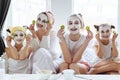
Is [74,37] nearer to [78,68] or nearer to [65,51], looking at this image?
[65,51]

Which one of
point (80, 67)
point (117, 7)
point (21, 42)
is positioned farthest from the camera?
point (117, 7)

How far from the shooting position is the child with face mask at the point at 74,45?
6.60ft

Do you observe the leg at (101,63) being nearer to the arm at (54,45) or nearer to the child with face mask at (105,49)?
the child with face mask at (105,49)

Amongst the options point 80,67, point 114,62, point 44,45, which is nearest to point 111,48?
point 114,62

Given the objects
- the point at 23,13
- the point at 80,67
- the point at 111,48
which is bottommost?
the point at 80,67

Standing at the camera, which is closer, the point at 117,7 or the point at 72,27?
the point at 72,27

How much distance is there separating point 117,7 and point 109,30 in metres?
0.66

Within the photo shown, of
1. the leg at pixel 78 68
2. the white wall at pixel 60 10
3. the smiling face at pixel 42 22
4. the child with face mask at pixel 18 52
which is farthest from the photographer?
the white wall at pixel 60 10

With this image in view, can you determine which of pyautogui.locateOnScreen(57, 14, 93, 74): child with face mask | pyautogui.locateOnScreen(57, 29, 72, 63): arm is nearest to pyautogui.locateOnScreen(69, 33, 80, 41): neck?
pyautogui.locateOnScreen(57, 14, 93, 74): child with face mask

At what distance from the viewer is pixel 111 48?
6.83 ft

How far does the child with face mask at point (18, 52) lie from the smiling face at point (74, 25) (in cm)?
39

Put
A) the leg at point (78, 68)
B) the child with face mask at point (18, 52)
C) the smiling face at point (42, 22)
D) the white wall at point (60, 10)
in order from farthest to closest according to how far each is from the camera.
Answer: the white wall at point (60, 10)
the smiling face at point (42, 22)
the child with face mask at point (18, 52)
the leg at point (78, 68)

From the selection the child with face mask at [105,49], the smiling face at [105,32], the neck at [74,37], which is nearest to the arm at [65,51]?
the neck at [74,37]

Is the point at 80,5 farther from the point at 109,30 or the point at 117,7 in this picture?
the point at 109,30
